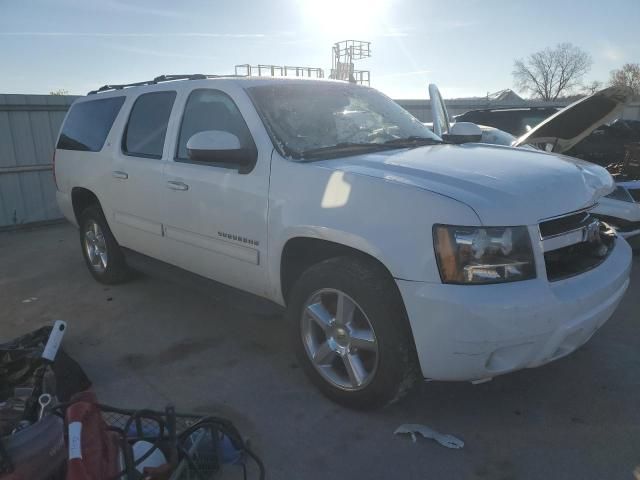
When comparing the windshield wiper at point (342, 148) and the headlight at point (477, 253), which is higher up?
the windshield wiper at point (342, 148)

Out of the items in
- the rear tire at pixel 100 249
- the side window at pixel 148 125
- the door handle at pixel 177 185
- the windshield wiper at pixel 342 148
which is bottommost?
the rear tire at pixel 100 249

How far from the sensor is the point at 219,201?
10.9ft

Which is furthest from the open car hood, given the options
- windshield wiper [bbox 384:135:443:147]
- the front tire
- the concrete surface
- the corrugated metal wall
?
the corrugated metal wall

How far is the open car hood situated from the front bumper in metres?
3.83

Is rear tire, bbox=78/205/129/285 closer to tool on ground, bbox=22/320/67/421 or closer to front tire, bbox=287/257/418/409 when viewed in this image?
tool on ground, bbox=22/320/67/421

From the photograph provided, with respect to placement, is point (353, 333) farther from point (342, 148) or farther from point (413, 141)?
point (413, 141)

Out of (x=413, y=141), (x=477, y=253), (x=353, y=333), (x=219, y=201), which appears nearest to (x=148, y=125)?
(x=219, y=201)

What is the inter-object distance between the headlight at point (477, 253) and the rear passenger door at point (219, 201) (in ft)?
3.85

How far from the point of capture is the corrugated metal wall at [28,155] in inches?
334

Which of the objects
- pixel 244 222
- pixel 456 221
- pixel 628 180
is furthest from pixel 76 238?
pixel 628 180

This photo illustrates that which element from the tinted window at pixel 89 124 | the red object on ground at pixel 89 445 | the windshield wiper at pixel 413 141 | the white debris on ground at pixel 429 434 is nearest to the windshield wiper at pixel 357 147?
the windshield wiper at pixel 413 141

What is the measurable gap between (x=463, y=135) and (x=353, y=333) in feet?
6.70

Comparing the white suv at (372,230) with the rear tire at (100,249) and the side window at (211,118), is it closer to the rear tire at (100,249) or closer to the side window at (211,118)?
the side window at (211,118)

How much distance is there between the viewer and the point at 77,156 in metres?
5.06
